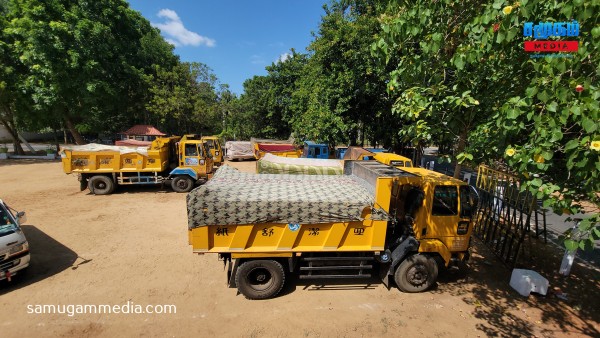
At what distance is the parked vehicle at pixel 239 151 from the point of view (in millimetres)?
26250

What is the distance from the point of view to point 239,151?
86.5 feet

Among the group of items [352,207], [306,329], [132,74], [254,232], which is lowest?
[306,329]

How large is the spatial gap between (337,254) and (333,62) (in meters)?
18.5

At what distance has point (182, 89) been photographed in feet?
102

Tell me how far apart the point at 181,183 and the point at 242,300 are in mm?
9667

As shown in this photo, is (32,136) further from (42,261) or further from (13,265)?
(13,265)

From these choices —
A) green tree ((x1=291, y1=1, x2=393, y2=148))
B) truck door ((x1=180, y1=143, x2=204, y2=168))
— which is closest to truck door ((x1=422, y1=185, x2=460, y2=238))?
truck door ((x1=180, y1=143, x2=204, y2=168))

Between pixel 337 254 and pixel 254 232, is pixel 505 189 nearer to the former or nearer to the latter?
pixel 337 254

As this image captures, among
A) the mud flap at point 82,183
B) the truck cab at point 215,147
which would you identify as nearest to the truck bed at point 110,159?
the mud flap at point 82,183

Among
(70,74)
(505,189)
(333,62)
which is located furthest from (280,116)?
(505,189)

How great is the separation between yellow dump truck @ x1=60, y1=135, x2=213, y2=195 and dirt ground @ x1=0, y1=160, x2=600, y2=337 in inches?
177

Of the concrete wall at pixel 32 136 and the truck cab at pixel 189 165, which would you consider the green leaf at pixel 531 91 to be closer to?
the truck cab at pixel 189 165

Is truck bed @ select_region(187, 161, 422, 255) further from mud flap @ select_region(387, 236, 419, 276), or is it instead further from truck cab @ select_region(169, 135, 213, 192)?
truck cab @ select_region(169, 135, 213, 192)

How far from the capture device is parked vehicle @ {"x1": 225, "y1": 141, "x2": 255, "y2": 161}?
2625 centimetres
